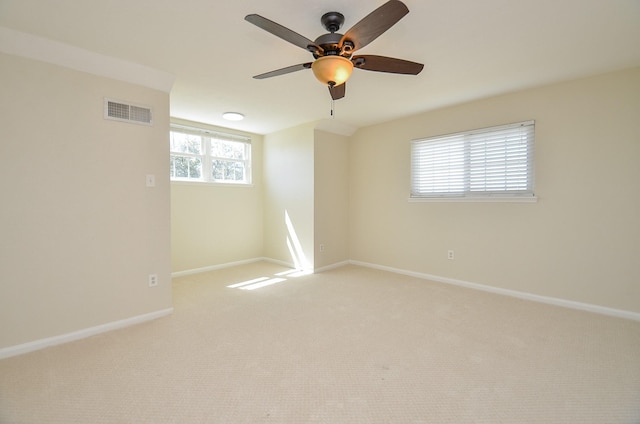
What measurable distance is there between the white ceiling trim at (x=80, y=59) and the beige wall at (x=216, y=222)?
1616 millimetres

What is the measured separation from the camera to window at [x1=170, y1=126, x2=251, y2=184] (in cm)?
421

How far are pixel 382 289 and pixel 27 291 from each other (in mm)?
3453

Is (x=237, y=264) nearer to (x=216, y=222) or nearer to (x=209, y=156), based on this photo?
(x=216, y=222)

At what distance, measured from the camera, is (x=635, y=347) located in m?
2.12

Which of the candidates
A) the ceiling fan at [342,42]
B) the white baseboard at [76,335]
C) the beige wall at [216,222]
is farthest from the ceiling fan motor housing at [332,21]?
the beige wall at [216,222]

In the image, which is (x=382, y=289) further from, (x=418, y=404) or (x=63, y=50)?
(x=63, y=50)

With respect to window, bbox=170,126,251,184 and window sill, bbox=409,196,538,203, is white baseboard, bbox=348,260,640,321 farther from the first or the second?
window, bbox=170,126,251,184

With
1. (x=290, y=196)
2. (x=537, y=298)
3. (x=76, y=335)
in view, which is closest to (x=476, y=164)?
(x=537, y=298)

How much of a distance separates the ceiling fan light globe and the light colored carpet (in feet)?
6.42

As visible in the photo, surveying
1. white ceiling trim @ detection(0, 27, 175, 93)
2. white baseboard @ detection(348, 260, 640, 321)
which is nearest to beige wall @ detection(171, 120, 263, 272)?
white ceiling trim @ detection(0, 27, 175, 93)

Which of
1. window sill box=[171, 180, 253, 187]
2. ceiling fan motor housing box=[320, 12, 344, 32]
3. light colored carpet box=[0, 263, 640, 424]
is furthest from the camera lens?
window sill box=[171, 180, 253, 187]

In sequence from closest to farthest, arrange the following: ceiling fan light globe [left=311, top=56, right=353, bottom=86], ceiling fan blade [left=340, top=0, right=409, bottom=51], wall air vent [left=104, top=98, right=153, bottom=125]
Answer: ceiling fan blade [left=340, top=0, right=409, bottom=51] < ceiling fan light globe [left=311, top=56, right=353, bottom=86] < wall air vent [left=104, top=98, right=153, bottom=125]

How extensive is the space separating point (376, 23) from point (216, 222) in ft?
12.9

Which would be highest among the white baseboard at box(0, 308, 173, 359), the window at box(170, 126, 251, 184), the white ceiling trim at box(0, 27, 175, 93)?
the white ceiling trim at box(0, 27, 175, 93)
